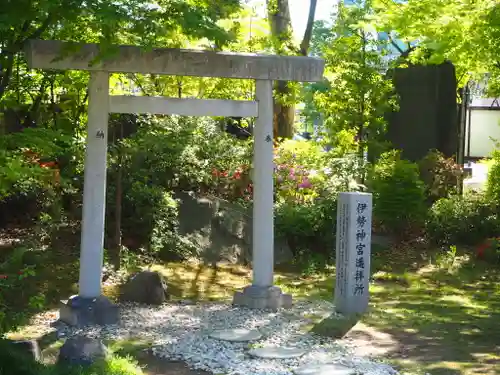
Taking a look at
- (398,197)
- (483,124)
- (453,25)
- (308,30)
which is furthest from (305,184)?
(483,124)

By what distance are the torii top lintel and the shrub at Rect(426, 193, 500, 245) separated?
583cm

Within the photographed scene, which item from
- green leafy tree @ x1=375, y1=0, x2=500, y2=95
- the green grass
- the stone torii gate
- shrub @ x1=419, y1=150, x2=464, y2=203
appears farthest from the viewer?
shrub @ x1=419, y1=150, x2=464, y2=203

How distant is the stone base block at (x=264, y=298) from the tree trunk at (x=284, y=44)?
7.07m

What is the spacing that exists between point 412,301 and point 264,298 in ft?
8.15

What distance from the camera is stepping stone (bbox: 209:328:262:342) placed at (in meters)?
7.66

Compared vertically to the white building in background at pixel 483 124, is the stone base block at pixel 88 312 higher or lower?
lower

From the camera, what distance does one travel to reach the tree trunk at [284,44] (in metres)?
15.9

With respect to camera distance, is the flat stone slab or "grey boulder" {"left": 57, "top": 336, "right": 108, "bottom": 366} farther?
the flat stone slab

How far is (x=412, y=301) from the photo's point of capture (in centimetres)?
1020

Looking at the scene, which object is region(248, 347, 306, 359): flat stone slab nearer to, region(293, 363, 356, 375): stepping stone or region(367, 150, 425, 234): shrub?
region(293, 363, 356, 375): stepping stone

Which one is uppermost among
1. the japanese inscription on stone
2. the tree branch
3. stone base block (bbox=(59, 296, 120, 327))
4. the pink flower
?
the tree branch

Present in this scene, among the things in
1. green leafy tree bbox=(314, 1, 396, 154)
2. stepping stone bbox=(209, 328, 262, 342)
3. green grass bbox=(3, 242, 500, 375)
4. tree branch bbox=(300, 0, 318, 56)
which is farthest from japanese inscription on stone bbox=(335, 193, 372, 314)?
tree branch bbox=(300, 0, 318, 56)

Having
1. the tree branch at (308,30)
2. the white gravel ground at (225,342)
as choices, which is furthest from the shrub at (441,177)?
the white gravel ground at (225,342)

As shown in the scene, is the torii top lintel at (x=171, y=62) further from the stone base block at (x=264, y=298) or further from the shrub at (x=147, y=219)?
the shrub at (x=147, y=219)
